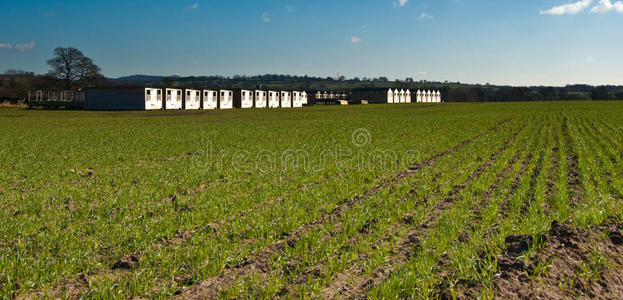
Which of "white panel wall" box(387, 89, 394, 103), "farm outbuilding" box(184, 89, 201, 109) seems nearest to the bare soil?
"farm outbuilding" box(184, 89, 201, 109)

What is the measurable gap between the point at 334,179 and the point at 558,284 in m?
7.89

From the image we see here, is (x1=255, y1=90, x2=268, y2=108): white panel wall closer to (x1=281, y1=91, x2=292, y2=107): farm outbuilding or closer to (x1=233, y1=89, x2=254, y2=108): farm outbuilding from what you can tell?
(x1=233, y1=89, x2=254, y2=108): farm outbuilding

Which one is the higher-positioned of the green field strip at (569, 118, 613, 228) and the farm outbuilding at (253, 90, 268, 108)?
the farm outbuilding at (253, 90, 268, 108)

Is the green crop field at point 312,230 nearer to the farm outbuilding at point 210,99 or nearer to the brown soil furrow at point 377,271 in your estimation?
the brown soil furrow at point 377,271

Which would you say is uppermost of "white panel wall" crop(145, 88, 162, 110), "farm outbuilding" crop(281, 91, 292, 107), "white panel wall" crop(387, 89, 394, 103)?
"white panel wall" crop(387, 89, 394, 103)

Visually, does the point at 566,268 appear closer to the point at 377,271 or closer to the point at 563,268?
the point at 563,268

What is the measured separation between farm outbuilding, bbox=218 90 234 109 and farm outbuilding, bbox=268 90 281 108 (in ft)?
45.1

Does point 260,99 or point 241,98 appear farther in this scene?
point 260,99

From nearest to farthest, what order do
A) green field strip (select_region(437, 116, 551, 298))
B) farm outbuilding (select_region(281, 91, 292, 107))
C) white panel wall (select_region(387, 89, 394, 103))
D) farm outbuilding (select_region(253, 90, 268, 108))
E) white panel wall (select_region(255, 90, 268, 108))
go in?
green field strip (select_region(437, 116, 551, 298)) < farm outbuilding (select_region(253, 90, 268, 108)) < white panel wall (select_region(255, 90, 268, 108)) < farm outbuilding (select_region(281, 91, 292, 107)) < white panel wall (select_region(387, 89, 394, 103))

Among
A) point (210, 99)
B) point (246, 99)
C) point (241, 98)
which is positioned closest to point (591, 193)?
point (210, 99)

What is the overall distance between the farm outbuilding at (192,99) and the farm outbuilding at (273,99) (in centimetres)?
2495

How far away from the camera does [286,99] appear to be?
115 meters

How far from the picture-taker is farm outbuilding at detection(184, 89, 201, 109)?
269 feet

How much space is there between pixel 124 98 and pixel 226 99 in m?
22.8
